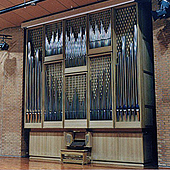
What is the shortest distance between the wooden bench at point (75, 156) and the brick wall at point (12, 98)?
1.84 m

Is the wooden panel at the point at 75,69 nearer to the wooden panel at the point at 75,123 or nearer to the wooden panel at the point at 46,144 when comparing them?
the wooden panel at the point at 75,123

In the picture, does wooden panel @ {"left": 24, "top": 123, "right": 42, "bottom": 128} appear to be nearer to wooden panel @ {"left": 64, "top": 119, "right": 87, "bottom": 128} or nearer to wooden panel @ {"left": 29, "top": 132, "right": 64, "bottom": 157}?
wooden panel @ {"left": 29, "top": 132, "right": 64, "bottom": 157}

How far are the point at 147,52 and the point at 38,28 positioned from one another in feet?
11.5

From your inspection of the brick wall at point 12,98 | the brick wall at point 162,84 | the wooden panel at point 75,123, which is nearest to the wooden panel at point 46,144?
the wooden panel at point 75,123

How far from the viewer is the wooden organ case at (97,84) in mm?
7398

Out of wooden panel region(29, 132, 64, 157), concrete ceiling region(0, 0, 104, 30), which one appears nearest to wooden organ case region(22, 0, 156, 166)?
wooden panel region(29, 132, 64, 157)

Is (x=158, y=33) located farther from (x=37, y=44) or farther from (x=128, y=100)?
(x=37, y=44)

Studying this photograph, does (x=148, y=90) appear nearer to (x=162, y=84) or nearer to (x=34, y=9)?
(x=162, y=84)

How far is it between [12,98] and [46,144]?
195 cm

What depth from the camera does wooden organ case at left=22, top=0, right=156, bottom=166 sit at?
7398mm

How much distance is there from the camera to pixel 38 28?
370 inches

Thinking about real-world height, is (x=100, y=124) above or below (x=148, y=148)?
above

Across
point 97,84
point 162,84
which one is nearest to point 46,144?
point 97,84

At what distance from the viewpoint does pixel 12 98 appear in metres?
9.64
